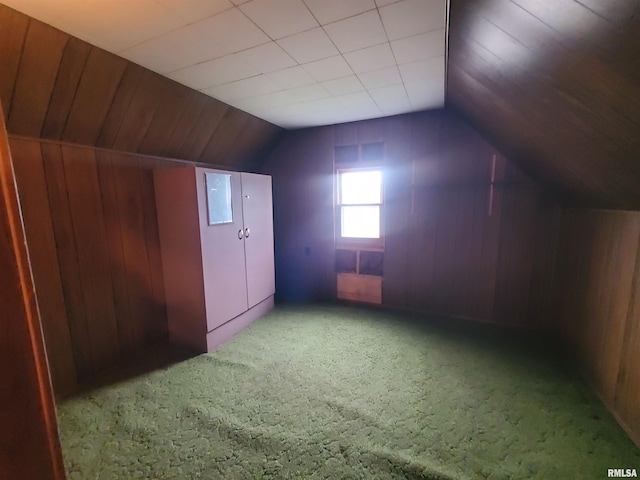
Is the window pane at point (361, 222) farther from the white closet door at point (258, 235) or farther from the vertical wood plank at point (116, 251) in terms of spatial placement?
the vertical wood plank at point (116, 251)

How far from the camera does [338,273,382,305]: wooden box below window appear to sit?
3670 millimetres

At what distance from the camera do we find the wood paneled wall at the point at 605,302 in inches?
66.9

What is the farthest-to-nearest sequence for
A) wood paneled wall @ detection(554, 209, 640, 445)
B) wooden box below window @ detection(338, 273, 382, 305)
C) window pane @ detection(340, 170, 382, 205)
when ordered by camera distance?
1. wooden box below window @ detection(338, 273, 382, 305)
2. window pane @ detection(340, 170, 382, 205)
3. wood paneled wall @ detection(554, 209, 640, 445)

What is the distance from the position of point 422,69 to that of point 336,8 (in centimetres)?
101

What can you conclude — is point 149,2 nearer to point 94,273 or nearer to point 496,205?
point 94,273

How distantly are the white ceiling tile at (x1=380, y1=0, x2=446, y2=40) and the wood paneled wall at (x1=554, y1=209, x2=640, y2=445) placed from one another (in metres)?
1.78

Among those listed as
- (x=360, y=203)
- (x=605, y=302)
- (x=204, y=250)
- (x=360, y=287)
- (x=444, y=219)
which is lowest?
(x=360, y=287)

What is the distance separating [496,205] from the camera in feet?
9.71

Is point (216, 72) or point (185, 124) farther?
point (185, 124)

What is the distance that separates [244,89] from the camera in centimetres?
248

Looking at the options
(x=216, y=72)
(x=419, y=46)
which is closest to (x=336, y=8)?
(x=419, y=46)

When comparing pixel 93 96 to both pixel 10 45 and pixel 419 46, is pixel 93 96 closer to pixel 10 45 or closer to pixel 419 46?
pixel 10 45

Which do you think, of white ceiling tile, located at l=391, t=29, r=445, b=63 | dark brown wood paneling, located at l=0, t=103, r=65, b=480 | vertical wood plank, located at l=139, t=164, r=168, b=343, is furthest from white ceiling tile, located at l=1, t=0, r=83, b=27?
white ceiling tile, located at l=391, t=29, r=445, b=63

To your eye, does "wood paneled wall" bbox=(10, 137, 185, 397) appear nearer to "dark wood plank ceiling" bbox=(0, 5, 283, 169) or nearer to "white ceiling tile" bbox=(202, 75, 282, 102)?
"dark wood plank ceiling" bbox=(0, 5, 283, 169)
